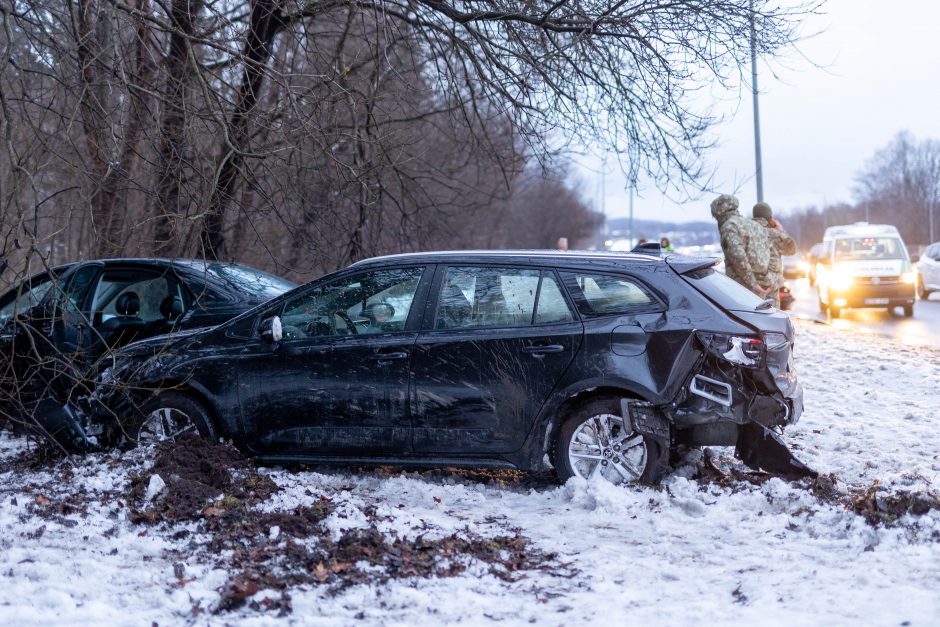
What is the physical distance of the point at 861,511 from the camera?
513 cm

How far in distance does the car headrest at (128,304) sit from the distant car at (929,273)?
23296mm

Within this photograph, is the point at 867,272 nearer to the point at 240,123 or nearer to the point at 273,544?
the point at 240,123

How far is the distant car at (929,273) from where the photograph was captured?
85.7 feet

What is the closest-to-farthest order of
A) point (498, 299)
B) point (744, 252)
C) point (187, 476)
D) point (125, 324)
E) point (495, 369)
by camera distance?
point (187, 476) → point (495, 369) → point (498, 299) → point (125, 324) → point (744, 252)

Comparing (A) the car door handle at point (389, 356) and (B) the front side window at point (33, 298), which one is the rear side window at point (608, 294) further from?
(B) the front side window at point (33, 298)

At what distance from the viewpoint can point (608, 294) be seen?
20.0 feet

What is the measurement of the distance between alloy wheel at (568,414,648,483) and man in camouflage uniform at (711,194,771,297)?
4304mm

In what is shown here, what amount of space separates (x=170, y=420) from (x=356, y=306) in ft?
5.18

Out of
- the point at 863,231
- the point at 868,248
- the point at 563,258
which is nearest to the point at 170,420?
the point at 563,258

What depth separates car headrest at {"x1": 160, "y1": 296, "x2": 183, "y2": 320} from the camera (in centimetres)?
844

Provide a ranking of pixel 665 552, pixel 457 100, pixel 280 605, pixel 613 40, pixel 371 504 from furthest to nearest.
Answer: pixel 457 100 < pixel 613 40 < pixel 371 504 < pixel 665 552 < pixel 280 605

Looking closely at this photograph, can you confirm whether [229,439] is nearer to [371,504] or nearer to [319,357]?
[319,357]

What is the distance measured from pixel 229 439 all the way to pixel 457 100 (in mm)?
5597

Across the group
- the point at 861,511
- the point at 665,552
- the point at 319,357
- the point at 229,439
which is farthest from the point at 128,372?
the point at 861,511
